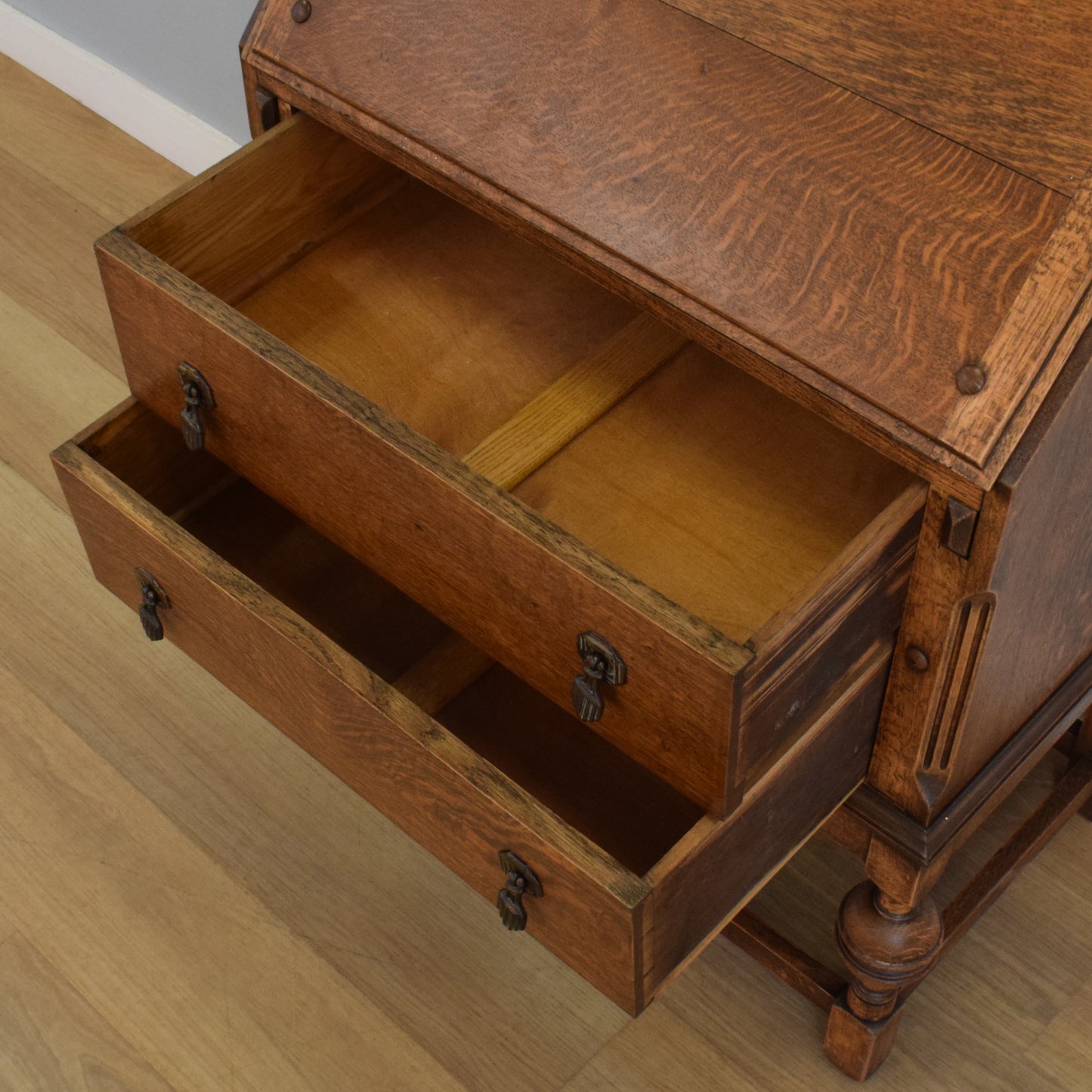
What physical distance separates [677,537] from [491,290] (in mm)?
296

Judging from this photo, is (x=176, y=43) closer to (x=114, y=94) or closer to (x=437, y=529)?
(x=114, y=94)

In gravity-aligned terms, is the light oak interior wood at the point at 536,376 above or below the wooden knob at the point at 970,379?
below

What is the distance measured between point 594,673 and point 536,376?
33 cm

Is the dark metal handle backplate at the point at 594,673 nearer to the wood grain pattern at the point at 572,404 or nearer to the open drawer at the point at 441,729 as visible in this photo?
the open drawer at the point at 441,729

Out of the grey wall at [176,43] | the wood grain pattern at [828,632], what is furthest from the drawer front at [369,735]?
the grey wall at [176,43]

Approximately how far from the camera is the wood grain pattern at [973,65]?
2.89 ft

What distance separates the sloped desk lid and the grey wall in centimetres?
85

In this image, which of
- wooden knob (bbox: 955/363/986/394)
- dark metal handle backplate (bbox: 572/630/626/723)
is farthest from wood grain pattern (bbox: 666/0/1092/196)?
dark metal handle backplate (bbox: 572/630/626/723)

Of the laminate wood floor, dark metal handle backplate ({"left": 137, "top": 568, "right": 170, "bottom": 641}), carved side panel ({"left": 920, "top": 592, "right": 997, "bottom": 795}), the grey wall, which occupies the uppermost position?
carved side panel ({"left": 920, "top": 592, "right": 997, "bottom": 795})

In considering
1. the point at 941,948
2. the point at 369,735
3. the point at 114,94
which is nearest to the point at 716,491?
the point at 369,735

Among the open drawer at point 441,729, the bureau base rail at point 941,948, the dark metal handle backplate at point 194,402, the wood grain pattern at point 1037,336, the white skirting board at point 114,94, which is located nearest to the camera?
the wood grain pattern at point 1037,336

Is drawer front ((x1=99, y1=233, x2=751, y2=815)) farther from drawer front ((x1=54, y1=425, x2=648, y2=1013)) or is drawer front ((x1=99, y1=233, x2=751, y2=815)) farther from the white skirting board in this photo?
the white skirting board

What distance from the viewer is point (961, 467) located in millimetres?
868

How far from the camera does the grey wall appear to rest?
6.27 ft
